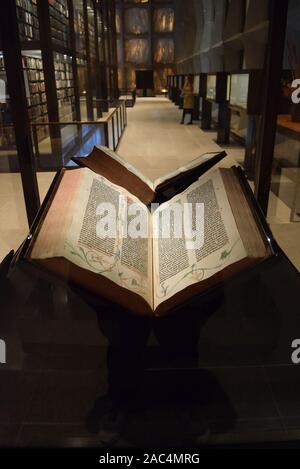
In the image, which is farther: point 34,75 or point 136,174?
point 34,75

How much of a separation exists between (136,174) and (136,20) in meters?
25.5

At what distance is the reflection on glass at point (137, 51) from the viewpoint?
936 inches

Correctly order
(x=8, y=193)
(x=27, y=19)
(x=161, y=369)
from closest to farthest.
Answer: (x=161, y=369), (x=8, y=193), (x=27, y=19)

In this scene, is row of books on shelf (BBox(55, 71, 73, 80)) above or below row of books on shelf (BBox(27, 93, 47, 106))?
above

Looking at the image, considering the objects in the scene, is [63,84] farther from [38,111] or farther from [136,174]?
[136,174]

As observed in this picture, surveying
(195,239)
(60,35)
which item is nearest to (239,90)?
(60,35)

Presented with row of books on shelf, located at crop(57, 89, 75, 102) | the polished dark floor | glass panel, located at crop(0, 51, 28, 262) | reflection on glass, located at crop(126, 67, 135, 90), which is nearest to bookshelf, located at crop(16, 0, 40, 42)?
row of books on shelf, located at crop(57, 89, 75, 102)

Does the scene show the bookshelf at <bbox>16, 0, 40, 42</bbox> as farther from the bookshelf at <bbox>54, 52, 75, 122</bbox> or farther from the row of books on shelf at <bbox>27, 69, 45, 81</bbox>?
the bookshelf at <bbox>54, 52, 75, 122</bbox>

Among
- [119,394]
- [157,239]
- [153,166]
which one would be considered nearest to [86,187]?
[157,239]

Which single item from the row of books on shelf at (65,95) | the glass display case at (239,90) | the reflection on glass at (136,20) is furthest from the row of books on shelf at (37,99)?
the reflection on glass at (136,20)

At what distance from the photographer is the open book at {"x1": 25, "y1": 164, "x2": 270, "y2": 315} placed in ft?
2.55

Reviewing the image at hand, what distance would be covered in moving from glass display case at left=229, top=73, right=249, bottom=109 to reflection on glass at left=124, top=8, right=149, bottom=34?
1982 centimetres

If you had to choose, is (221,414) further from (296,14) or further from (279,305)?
(296,14)

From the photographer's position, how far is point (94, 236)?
0.92 meters
